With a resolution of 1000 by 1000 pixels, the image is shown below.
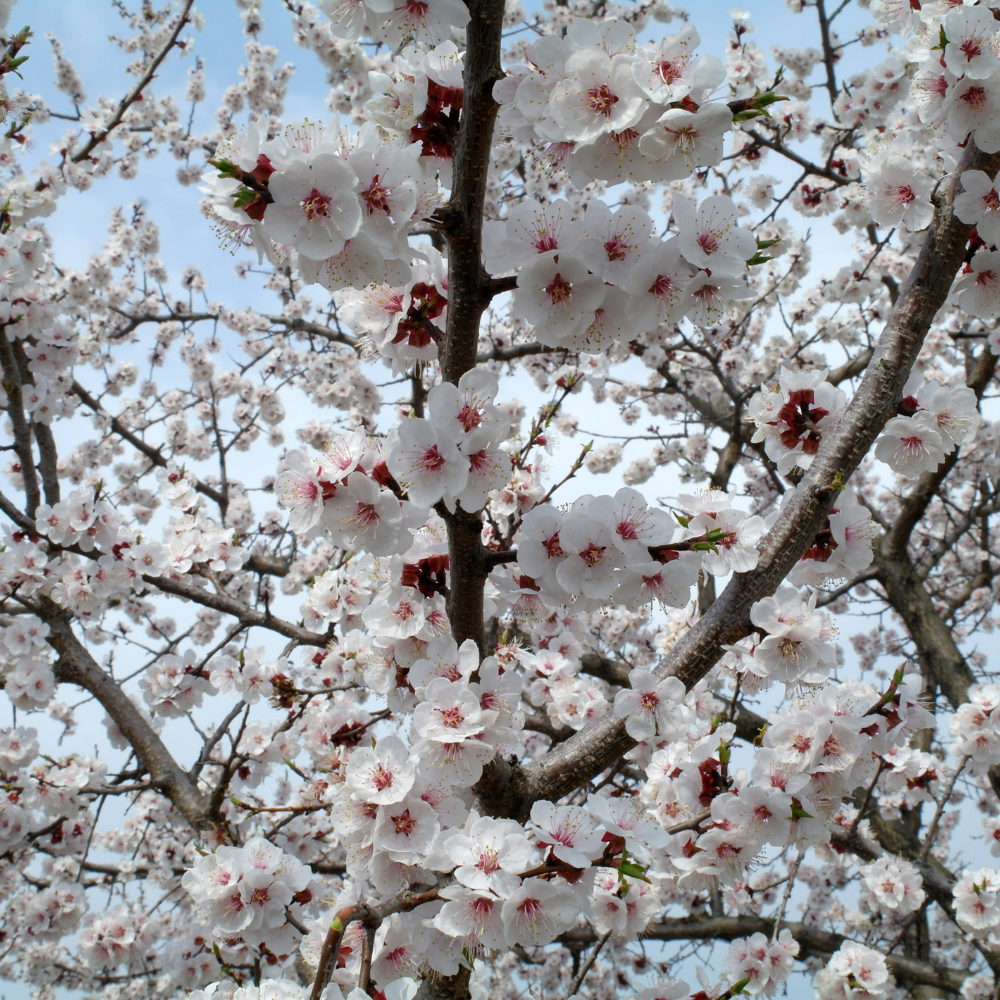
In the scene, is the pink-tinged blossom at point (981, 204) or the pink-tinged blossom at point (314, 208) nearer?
the pink-tinged blossom at point (314, 208)

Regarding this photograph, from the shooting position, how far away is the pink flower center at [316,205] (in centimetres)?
144

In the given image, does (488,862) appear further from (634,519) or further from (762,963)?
(762,963)

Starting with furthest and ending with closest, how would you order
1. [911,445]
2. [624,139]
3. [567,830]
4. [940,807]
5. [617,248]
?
[940,807] < [911,445] < [567,830] < [617,248] < [624,139]

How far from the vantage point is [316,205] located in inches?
56.9

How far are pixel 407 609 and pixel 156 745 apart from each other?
9.76ft

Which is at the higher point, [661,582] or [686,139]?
[686,139]

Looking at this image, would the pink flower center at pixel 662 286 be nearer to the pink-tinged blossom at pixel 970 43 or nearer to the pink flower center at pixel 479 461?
the pink flower center at pixel 479 461

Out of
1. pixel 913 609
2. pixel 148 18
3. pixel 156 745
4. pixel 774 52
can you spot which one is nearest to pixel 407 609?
pixel 156 745

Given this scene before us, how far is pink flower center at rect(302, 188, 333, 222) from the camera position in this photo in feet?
4.72

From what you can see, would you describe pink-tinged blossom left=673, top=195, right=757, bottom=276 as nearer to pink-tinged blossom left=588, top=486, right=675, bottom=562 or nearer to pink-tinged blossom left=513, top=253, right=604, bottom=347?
pink-tinged blossom left=513, top=253, right=604, bottom=347

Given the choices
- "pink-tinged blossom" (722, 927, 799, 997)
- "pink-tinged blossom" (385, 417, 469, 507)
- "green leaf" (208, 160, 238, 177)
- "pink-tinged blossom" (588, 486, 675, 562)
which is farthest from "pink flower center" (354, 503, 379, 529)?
"pink-tinged blossom" (722, 927, 799, 997)

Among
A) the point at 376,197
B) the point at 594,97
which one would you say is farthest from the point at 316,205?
the point at 594,97

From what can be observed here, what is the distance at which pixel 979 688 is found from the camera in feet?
12.8

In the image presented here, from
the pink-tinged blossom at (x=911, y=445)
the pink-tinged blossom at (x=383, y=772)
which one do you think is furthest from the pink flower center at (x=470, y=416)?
the pink-tinged blossom at (x=911, y=445)
